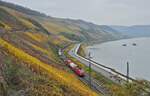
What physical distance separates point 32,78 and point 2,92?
784 centimetres

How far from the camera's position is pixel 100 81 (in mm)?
72750

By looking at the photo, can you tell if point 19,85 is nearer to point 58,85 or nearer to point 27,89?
point 27,89

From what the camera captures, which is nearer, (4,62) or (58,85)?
(4,62)

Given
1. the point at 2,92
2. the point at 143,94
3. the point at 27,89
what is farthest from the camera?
the point at 143,94

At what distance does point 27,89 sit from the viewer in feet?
104

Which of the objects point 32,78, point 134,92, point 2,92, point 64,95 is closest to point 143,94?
point 134,92

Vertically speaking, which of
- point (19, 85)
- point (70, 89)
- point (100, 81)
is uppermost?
point (19, 85)

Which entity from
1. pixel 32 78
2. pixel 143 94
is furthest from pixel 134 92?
pixel 32 78

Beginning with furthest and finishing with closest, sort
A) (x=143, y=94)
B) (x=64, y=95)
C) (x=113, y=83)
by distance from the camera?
(x=113, y=83), (x=64, y=95), (x=143, y=94)

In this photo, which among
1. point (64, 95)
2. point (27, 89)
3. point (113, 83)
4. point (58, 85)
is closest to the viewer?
point (27, 89)

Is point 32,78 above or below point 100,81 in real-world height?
above

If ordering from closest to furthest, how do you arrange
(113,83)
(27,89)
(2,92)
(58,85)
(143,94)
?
(2,92), (27,89), (143,94), (58,85), (113,83)

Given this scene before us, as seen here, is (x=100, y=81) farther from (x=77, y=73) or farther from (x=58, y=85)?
(x=58, y=85)

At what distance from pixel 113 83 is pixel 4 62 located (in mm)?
36918
